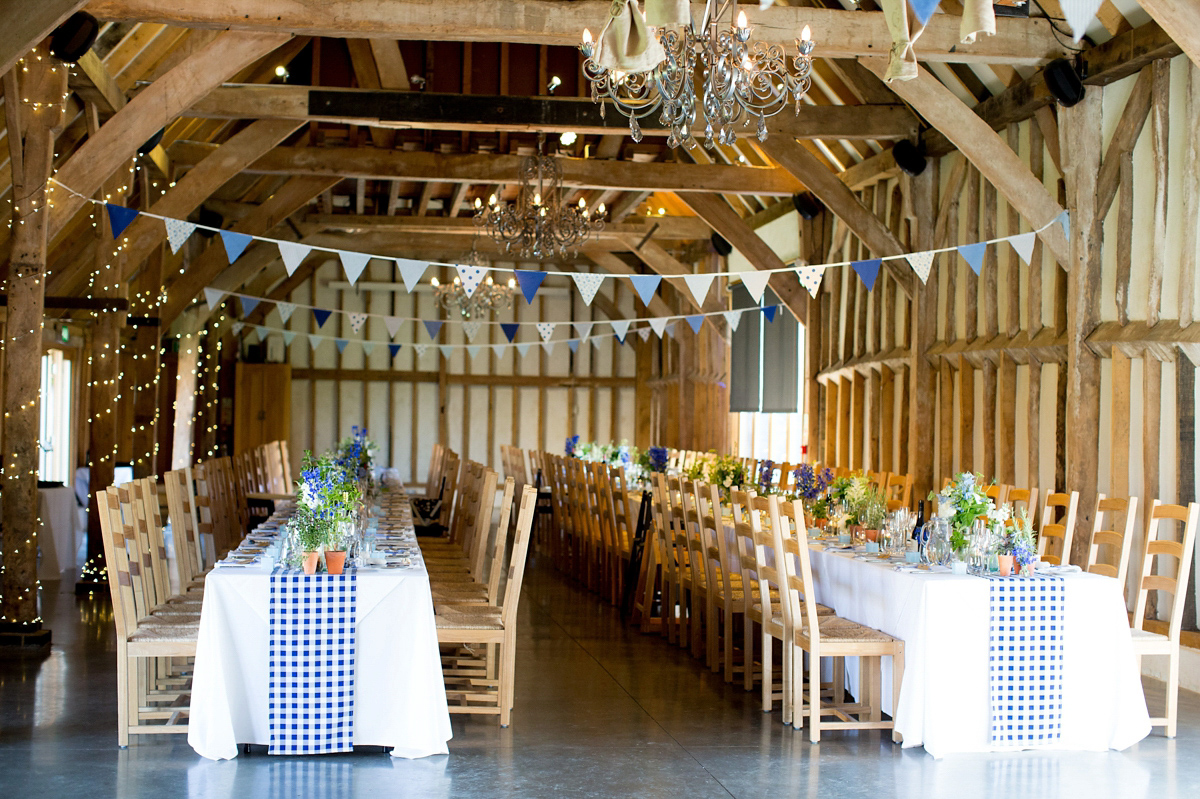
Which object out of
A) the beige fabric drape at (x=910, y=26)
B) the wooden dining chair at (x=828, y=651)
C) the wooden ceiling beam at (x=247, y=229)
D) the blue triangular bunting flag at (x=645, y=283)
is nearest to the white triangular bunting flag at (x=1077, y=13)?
the beige fabric drape at (x=910, y=26)

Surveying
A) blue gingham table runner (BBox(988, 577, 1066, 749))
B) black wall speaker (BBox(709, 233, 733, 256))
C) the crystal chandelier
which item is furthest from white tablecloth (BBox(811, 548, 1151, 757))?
black wall speaker (BBox(709, 233, 733, 256))

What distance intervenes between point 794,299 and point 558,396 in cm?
864

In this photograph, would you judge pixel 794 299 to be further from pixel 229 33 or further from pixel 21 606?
pixel 21 606

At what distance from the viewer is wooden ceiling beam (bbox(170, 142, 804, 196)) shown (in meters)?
11.1

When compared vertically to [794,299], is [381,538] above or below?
below

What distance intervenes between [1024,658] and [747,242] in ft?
25.9

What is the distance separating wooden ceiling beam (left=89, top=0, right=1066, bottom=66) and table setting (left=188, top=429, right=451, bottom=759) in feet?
10.9

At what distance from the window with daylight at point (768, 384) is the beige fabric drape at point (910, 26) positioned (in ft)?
31.9

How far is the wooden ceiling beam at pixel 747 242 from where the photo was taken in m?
12.2

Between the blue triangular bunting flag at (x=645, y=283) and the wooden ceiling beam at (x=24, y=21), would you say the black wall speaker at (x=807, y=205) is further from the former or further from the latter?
the wooden ceiling beam at (x=24, y=21)

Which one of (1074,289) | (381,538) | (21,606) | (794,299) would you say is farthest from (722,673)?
(794,299)

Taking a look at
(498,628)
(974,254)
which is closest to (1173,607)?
(498,628)

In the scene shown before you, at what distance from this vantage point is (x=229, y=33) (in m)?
7.23

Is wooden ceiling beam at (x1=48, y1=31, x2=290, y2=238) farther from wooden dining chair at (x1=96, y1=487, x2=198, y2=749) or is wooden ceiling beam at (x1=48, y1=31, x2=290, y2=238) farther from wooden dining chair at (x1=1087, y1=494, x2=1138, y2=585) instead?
wooden dining chair at (x1=1087, y1=494, x2=1138, y2=585)
